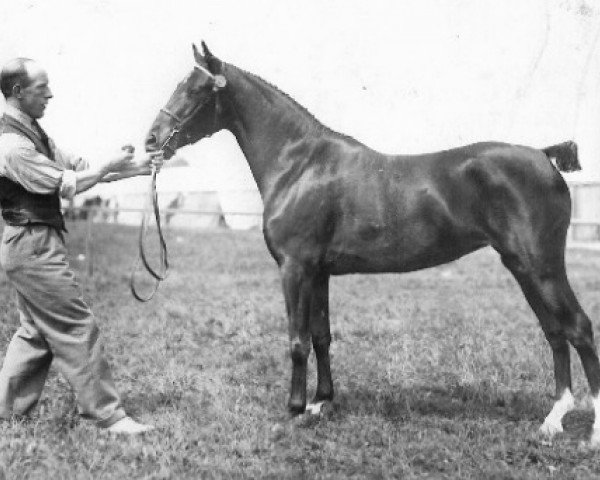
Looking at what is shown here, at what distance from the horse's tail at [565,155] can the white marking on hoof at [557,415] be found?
1526 mm

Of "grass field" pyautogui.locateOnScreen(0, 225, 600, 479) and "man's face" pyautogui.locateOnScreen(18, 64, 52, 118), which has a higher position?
"man's face" pyautogui.locateOnScreen(18, 64, 52, 118)

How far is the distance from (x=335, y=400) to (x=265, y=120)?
218 centimetres

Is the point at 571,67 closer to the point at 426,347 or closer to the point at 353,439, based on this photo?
the point at 426,347

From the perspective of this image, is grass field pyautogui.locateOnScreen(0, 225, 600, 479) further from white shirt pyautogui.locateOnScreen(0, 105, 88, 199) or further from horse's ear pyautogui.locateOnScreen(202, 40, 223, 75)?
horse's ear pyautogui.locateOnScreen(202, 40, 223, 75)

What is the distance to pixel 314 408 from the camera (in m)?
4.49

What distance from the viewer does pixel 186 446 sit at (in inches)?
151

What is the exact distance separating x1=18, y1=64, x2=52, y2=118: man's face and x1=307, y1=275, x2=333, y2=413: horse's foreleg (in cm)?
224

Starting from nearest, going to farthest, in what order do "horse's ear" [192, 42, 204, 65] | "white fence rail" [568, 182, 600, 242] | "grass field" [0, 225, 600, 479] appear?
"grass field" [0, 225, 600, 479] → "horse's ear" [192, 42, 204, 65] → "white fence rail" [568, 182, 600, 242]

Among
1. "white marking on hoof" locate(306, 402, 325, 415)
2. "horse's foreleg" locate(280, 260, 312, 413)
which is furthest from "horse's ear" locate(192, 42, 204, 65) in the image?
"white marking on hoof" locate(306, 402, 325, 415)

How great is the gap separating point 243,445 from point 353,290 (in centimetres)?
614

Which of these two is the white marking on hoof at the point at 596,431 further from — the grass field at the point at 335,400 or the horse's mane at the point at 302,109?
the horse's mane at the point at 302,109

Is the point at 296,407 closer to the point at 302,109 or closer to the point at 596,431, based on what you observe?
the point at 596,431

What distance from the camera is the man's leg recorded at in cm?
403

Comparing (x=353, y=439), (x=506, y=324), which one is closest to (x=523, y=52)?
(x=506, y=324)
